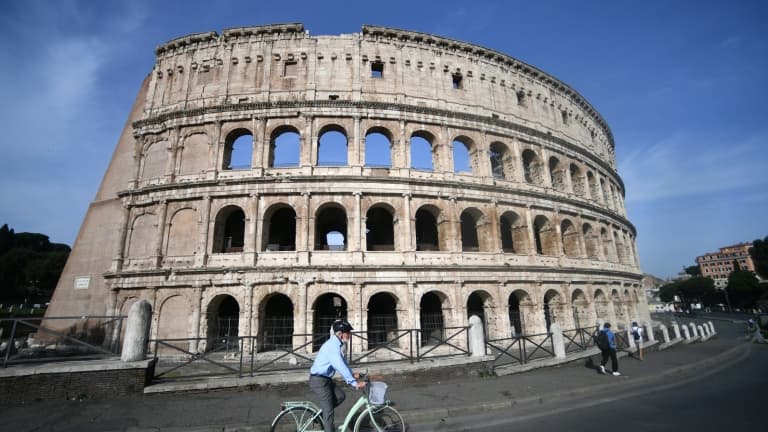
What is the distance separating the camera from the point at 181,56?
20.1 metres

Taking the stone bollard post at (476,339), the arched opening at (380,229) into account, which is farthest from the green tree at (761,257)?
the stone bollard post at (476,339)

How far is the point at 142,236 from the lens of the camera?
1747cm

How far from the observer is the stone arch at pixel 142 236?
1716cm

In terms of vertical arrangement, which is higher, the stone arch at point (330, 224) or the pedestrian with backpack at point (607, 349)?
the stone arch at point (330, 224)

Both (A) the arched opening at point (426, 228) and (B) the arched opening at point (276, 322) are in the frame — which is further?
(A) the arched opening at point (426, 228)

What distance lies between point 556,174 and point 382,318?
15.6 meters

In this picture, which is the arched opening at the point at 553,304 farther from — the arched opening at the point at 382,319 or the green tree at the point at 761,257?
the green tree at the point at 761,257

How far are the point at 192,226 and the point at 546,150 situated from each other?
71.6 ft

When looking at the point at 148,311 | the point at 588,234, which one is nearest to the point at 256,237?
the point at 148,311

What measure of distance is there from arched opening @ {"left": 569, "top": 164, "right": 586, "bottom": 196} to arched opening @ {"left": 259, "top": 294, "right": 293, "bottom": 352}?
21.2 metres

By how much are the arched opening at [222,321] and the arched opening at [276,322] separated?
1364mm

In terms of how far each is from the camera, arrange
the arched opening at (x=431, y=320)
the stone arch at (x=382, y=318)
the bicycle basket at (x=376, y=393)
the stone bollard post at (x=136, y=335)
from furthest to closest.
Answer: the arched opening at (x=431, y=320), the stone arch at (x=382, y=318), the stone bollard post at (x=136, y=335), the bicycle basket at (x=376, y=393)

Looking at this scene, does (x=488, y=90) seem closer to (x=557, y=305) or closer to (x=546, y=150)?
(x=546, y=150)

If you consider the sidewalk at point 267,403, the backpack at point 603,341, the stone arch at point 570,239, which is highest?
the stone arch at point 570,239
